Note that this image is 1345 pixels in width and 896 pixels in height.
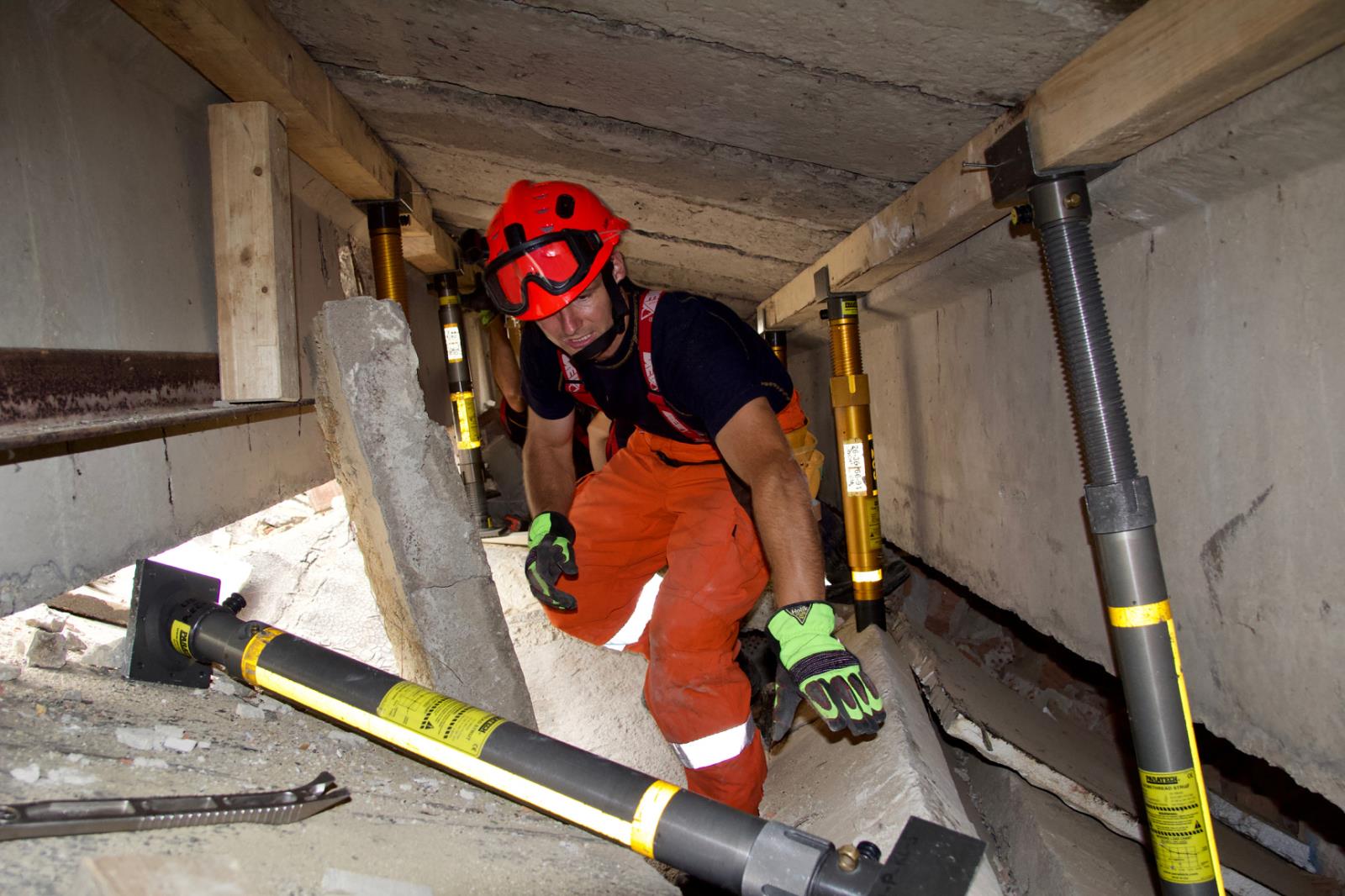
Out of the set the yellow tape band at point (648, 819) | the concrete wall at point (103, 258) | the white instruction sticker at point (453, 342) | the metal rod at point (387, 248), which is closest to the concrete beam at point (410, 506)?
the concrete wall at point (103, 258)

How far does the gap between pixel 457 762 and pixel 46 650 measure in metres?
1.11

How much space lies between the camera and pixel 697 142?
2.66 meters

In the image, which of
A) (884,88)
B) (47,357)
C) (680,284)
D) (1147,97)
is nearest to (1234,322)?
(1147,97)

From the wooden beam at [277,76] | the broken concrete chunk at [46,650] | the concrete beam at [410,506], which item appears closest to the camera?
the broken concrete chunk at [46,650]

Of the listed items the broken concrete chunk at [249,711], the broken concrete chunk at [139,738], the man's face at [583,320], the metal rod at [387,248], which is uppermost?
the metal rod at [387,248]

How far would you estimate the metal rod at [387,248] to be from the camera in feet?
11.3

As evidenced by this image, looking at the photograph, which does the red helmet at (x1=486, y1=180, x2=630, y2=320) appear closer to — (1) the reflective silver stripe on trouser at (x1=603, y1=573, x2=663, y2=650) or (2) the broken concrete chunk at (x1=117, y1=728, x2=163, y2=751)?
(1) the reflective silver stripe on trouser at (x1=603, y1=573, x2=663, y2=650)

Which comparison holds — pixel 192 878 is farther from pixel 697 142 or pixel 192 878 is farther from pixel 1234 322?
pixel 697 142

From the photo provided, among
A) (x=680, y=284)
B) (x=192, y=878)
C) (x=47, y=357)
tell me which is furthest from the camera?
(x=680, y=284)

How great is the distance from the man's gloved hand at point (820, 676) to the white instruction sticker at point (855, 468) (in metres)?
1.38

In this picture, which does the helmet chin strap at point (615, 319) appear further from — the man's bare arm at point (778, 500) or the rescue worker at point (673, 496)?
the man's bare arm at point (778, 500)

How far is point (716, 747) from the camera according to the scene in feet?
7.68

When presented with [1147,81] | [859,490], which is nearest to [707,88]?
[1147,81]

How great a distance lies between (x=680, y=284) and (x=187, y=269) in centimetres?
337
